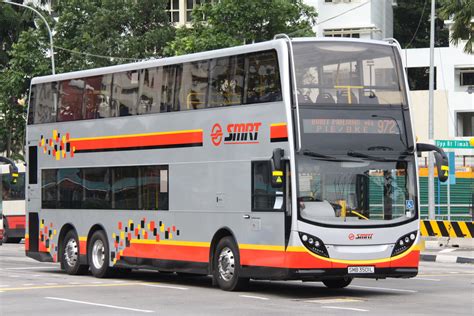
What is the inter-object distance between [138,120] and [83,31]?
1515 inches

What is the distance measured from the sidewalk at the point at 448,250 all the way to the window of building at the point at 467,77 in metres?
27.0

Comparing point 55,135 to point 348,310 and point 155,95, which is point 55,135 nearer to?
point 155,95

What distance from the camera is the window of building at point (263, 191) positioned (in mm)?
19438

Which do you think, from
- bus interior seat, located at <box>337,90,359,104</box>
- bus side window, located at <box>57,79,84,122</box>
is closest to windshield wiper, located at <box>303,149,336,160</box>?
bus interior seat, located at <box>337,90,359,104</box>

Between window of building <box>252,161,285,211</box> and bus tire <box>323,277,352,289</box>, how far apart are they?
2.23 m

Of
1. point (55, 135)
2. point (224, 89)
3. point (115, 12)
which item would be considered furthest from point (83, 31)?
point (224, 89)

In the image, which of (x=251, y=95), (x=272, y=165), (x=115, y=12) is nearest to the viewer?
(x=272, y=165)

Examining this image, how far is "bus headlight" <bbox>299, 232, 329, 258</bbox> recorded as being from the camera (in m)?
18.9

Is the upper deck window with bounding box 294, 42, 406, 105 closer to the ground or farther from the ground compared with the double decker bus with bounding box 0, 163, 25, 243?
farther from the ground

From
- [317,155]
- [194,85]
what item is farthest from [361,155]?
[194,85]

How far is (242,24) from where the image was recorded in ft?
172

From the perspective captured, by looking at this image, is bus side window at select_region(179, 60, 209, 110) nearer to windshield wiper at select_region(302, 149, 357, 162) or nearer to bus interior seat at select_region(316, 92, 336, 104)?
bus interior seat at select_region(316, 92, 336, 104)

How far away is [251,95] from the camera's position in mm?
20250

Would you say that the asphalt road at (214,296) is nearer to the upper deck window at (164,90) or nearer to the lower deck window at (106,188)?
the lower deck window at (106,188)
